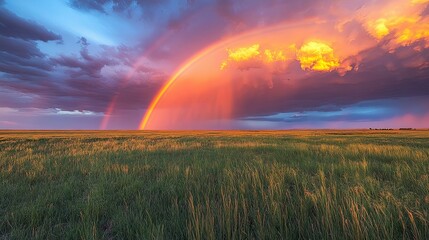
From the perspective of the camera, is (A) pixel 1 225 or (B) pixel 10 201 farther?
(B) pixel 10 201

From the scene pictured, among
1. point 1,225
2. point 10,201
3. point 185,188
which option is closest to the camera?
point 1,225

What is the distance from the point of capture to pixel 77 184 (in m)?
6.20

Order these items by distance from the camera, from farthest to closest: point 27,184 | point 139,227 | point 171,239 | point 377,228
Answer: point 27,184, point 139,227, point 171,239, point 377,228

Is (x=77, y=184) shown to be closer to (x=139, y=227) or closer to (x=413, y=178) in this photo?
(x=139, y=227)

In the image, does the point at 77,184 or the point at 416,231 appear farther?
the point at 77,184

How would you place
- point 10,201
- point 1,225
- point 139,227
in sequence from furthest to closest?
point 10,201
point 1,225
point 139,227

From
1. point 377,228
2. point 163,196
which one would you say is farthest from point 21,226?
point 377,228

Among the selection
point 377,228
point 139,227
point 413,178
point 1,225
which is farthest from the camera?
point 413,178

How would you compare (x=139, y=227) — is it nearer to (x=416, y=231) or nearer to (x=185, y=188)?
(x=185, y=188)

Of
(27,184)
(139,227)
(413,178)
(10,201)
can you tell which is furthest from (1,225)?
(413,178)

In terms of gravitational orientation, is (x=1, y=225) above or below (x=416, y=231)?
below

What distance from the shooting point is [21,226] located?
3.56 m

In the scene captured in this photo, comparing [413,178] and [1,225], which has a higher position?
[413,178]

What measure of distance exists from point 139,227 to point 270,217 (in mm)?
1946
